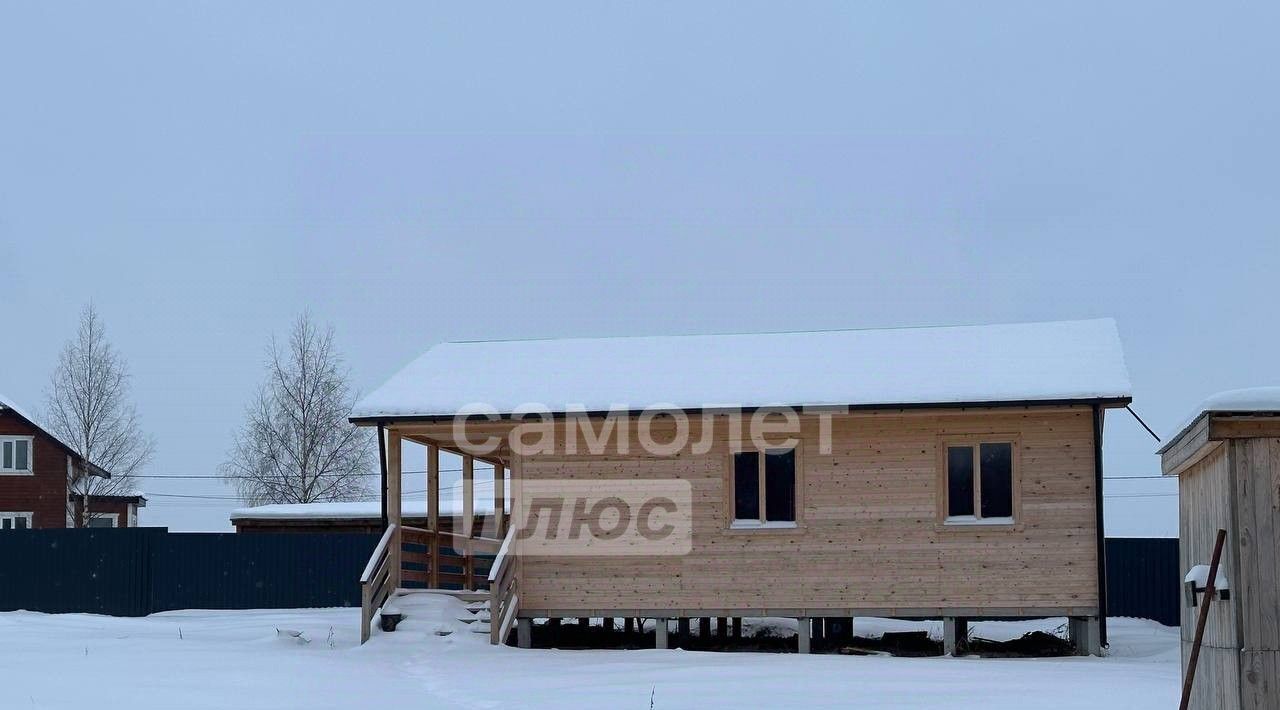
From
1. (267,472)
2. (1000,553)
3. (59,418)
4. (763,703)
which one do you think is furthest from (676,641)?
(59,418)

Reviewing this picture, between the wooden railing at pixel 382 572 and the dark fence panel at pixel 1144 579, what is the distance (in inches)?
502

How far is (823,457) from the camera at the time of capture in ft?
61.7

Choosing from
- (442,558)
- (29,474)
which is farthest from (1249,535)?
(29,474)

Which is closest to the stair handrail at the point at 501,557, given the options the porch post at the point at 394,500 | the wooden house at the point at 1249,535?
the porch post at the point at 394,500

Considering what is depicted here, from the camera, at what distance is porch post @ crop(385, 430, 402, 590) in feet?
63.7

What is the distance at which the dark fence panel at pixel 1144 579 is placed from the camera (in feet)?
80.5

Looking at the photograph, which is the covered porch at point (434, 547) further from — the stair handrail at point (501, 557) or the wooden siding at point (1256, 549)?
the wooden siding at point (1256, 549)

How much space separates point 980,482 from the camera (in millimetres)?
18406

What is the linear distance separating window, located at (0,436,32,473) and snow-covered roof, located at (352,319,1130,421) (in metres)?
25.7

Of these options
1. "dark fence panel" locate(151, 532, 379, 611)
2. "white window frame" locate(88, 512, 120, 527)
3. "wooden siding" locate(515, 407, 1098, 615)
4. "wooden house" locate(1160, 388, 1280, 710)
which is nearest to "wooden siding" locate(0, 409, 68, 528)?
"white window frame" locate(88, 512, 120, 527)

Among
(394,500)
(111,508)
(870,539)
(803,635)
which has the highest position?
(394,500)

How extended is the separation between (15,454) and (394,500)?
28.8 meters

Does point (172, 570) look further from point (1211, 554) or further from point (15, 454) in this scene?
point (1211, 554)

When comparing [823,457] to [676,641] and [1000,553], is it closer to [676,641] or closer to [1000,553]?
[1000,553]
